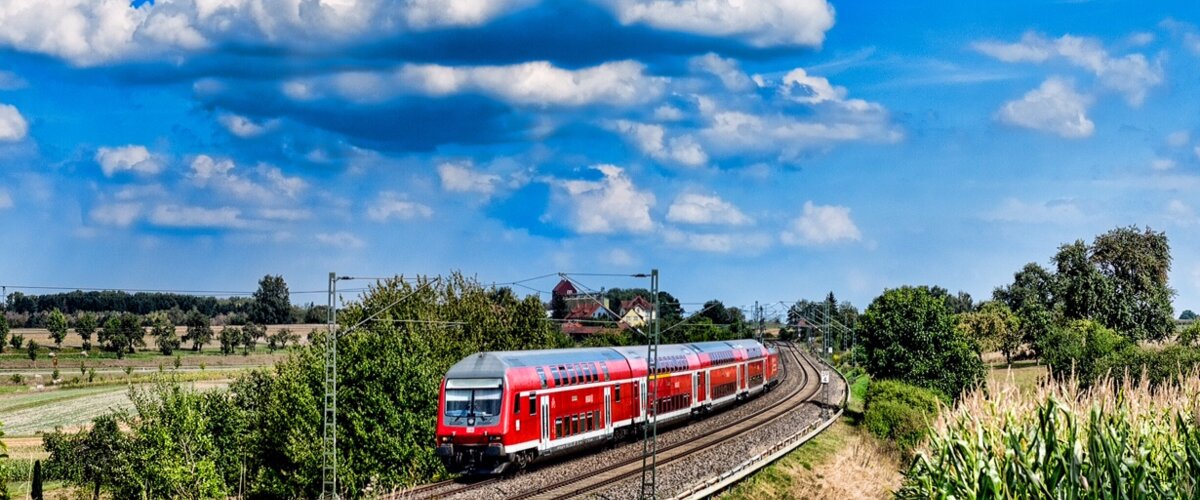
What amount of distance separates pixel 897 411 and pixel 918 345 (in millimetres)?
16657

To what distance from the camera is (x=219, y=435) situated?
2359 inches

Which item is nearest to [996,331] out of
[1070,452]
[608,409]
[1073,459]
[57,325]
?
[608,409]

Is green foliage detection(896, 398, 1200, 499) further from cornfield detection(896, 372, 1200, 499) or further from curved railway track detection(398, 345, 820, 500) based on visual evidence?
curved railway track detection(398, 345, 820, 500)

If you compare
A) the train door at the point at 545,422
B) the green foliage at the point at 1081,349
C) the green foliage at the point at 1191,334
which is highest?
the green foliage at the point at 1191,334

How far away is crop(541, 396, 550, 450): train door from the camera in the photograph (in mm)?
45438

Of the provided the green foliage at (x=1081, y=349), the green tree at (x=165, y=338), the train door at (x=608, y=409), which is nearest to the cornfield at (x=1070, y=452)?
the train door at (x=608, y=409)

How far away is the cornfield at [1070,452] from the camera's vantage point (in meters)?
21.3

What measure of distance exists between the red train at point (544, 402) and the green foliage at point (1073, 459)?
20.5 metres

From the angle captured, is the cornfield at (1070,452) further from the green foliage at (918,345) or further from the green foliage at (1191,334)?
the green foliage at (1191,334)

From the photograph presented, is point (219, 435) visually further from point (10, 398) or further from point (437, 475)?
point (10, 398)

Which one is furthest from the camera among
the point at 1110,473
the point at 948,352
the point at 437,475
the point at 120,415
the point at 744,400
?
the point at 948,352

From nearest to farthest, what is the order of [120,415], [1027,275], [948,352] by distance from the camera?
[120,415] → [948,352] → [1027,275]

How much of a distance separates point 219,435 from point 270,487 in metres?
7.09

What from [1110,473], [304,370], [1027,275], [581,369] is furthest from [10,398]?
[1027,275]
